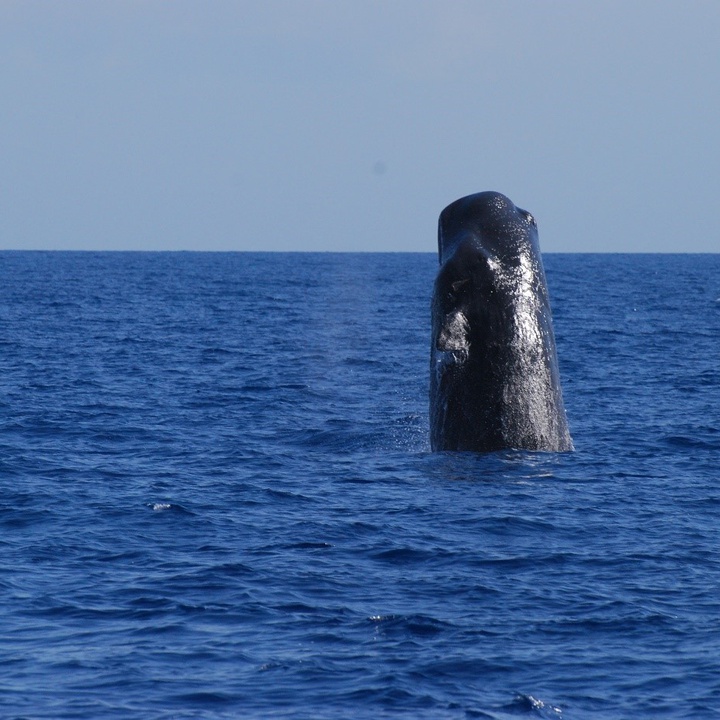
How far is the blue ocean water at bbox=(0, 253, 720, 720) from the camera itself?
1250cm

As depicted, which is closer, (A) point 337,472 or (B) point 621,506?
(B) point 621,506

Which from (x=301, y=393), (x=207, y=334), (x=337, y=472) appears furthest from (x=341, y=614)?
(x=207, y=334)

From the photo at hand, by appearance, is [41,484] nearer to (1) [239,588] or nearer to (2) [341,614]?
(1) [239,588]

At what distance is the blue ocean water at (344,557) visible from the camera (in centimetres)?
1250

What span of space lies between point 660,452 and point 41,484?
1142cm

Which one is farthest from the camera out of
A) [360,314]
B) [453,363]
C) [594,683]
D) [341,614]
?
[360,314]

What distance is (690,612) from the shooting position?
1481 centimetres

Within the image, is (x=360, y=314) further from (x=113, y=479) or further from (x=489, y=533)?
(x=489, y=533)

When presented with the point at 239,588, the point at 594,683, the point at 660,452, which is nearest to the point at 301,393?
the point at 660,452

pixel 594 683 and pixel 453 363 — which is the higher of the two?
pixel 453 363

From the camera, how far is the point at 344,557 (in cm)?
1695

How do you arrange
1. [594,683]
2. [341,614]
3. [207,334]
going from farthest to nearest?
[207,334], [341,614], [594,683]

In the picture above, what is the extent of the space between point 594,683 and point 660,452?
13.2 metres

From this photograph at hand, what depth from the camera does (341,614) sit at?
1451 centimetres
